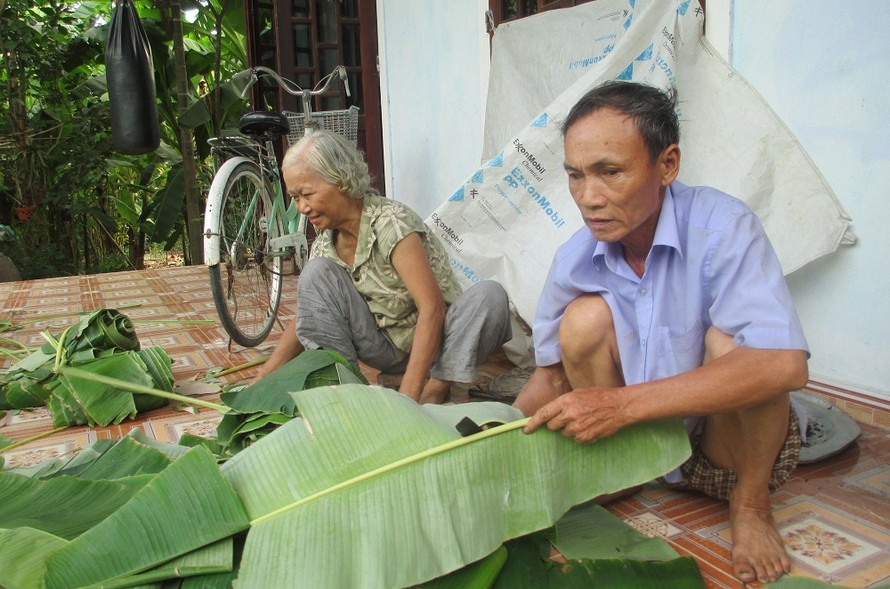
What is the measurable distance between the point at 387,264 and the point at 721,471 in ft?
3.82

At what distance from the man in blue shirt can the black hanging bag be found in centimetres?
349

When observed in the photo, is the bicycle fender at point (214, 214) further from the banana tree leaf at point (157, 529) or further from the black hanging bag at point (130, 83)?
the banana tree leaf at point (157, 529)

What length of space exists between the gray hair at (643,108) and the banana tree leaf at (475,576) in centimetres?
78

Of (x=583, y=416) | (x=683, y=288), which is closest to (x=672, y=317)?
(x=683, y=288)

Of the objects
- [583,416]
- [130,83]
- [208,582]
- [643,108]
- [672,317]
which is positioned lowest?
[208,582]

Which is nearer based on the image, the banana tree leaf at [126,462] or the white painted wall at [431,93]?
the banana tree leaf at [126,462]

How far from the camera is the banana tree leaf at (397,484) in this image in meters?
1.10

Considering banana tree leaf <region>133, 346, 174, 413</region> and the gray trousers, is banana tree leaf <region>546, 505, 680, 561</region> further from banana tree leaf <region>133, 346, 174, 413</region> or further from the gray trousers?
banana tree leaf <region>133, 346, 174, 413</region>

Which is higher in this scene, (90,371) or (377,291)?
(377,291)

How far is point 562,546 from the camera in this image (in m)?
1.32

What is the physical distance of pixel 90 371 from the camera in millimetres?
2398

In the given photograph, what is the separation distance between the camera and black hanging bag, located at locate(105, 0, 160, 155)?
4137 millimetres

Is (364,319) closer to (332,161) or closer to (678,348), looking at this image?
(332,161)

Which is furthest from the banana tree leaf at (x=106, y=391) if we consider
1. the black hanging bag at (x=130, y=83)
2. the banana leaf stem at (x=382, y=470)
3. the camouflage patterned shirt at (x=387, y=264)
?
the black hanging bag at (x=130, y=83)
